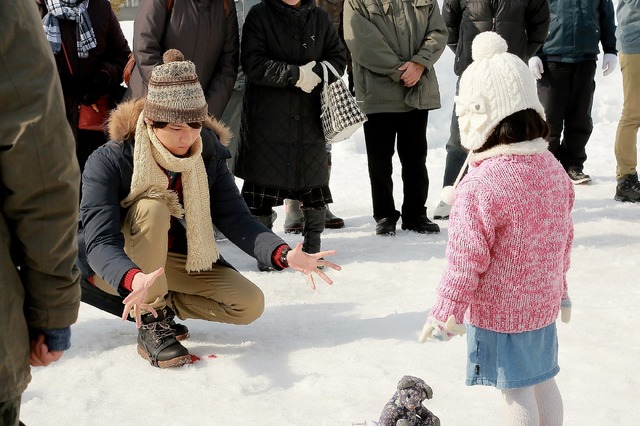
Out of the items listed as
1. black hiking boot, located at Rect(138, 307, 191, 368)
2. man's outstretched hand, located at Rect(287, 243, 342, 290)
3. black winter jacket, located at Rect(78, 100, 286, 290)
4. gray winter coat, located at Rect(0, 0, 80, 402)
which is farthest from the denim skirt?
→ black hiking boot, located at Rect(138, 307, 191, 368)

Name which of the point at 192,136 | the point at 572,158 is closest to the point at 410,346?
the point at 192,136

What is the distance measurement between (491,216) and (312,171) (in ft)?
8.76

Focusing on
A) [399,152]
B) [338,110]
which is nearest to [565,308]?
[338,110]

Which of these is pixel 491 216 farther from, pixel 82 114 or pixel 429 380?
pixel 82 114

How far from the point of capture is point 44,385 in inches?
133

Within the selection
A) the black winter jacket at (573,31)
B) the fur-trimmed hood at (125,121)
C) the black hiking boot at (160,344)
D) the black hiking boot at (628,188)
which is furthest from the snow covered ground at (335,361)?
the black winter jacket at (573,31)

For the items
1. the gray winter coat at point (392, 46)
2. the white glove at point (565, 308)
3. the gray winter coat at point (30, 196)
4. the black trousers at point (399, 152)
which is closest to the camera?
the gray winter coat at point (30, 196)

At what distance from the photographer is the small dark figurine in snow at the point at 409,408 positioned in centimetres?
260

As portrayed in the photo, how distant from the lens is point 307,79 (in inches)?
193

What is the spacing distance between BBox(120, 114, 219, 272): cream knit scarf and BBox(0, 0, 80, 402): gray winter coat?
1.77 meters

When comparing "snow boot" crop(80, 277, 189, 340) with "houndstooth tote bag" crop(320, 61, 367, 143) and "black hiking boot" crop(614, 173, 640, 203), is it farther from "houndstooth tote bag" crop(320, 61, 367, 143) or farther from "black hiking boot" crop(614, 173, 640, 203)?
"black hiking boot" crop(614, 173, 640, 203)

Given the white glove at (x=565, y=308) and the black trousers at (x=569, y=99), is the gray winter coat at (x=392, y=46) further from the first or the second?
the white glove at (x=565, y=308)

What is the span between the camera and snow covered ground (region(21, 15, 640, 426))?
315cm

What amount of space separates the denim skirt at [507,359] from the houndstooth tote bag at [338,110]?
248 cm
